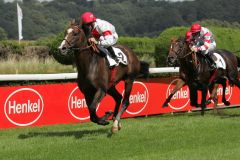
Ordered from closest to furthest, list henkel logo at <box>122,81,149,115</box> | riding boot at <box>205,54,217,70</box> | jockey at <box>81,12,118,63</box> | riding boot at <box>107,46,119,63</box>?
jockey at <box>81,12,118,63</box> < riding boot at <box>107,46,119,63</box> < riding boot at <box>205,54,217,70</box> < henkel logo at <box>122,81,149,115</box>

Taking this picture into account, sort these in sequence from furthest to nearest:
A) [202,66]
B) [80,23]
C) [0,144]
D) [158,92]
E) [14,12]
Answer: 1. [14,12]
2. [158,92]
3. [202,66]
4. [80,23]
5. [0,144]

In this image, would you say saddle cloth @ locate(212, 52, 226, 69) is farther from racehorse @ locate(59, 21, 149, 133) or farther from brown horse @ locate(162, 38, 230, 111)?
racehorse @ locate(59, 21, 149, 133)

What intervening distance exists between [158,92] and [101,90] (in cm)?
405

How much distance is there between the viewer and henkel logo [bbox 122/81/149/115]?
468 inches

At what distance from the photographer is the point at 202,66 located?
11250mm

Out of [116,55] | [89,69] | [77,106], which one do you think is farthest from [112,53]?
[77,106]

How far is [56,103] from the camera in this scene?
10.5 meters

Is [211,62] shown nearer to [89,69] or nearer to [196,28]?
[196,28]

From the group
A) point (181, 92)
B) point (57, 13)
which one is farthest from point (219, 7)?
point (181, 92)

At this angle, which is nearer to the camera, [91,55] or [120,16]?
[91,55]

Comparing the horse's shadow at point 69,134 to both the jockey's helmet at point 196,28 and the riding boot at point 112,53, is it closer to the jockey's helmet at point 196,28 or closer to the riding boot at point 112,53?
the riding boot at point 112,53

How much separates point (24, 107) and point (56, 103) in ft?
2.25

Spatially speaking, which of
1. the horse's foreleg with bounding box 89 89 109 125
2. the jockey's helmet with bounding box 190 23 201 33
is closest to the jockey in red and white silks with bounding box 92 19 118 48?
the horse's foreleg with bounding box 89 89 109 125

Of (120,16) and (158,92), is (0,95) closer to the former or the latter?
(158,92)
